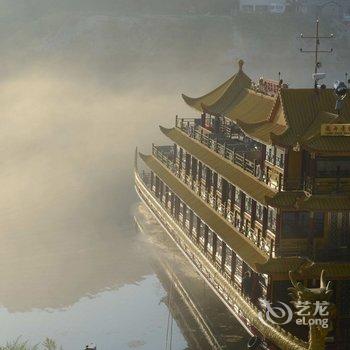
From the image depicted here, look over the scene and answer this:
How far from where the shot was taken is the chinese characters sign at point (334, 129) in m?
32.4

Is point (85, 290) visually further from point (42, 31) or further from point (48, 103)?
point (42, 31)

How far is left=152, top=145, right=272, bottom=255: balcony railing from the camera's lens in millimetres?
35188

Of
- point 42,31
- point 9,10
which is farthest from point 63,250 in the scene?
point 9,10

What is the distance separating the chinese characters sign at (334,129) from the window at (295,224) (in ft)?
12.6

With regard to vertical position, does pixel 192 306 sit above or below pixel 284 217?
below

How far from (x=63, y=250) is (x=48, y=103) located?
79.7m

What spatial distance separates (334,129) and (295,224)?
4614 millimetres

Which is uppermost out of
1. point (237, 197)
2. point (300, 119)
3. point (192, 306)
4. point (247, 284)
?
point (300, 119)

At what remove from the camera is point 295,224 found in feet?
112

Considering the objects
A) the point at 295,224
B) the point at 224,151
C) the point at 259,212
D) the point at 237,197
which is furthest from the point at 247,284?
the point at 224,151

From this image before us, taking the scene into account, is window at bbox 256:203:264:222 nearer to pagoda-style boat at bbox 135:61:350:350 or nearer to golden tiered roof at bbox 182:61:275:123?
pagoda-style boat at bbox 135:61:350:350

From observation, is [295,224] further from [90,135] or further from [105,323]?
[90,135]

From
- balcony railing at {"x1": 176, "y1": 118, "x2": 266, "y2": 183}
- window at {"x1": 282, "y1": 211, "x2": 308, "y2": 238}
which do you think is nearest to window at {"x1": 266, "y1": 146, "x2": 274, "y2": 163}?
balcony railing at {"x1": 176, "y1": 118, "x2": 266, "y2": 183}

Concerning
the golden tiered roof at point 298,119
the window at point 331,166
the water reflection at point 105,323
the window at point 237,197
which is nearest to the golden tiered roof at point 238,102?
the golden tiered roof at point 298,119
